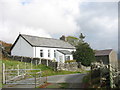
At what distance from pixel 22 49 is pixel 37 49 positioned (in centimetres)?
165

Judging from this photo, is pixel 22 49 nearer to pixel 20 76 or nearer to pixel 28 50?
pixel 28 50

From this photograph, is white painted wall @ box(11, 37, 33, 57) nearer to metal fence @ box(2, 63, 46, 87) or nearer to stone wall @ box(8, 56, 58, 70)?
stone wall @ box(8, 56, 58, 70)

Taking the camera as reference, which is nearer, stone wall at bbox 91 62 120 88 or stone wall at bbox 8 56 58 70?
stone wall at bbox 91 62 120 88

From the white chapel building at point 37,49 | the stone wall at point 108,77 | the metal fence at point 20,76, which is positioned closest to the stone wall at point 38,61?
the white chapel building at point 37,49

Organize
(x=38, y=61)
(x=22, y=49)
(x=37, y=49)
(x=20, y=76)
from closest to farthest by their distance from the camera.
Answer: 1. (x=20, y=76)
2. (x=38, y=61)
3. (x=37, y=49)
4. (x=22, y=49)

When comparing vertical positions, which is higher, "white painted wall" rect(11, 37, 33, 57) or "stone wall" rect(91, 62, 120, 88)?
"white painted wall" rect(11, 37, 33, 57)

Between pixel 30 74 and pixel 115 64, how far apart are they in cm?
558

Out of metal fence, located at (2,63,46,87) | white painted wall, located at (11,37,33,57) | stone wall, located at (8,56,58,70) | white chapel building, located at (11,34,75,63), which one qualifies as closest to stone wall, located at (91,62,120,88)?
metal fence, located at (2,63,46,87)

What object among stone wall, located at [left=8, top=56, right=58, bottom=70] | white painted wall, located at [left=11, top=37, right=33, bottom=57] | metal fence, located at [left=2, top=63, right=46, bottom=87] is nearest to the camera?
metal fence, located at [left=2, top=63, right=46, bottom=87]

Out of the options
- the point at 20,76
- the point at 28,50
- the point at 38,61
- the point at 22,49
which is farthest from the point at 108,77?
the point at 22,49

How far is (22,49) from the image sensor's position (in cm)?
1788

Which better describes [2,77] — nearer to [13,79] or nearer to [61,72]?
[13,79]

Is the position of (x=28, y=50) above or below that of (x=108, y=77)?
above

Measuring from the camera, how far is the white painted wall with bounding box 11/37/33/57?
17016 millimetres
